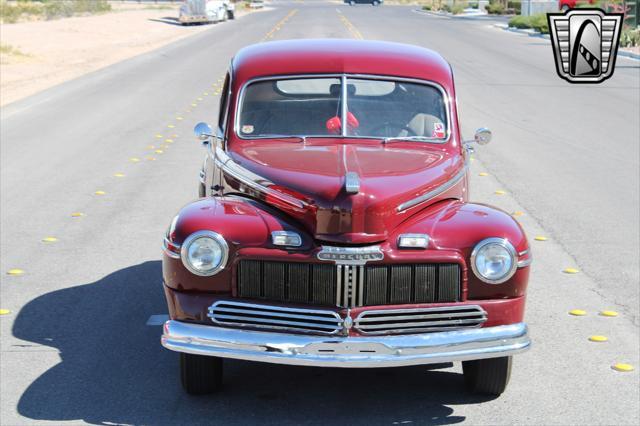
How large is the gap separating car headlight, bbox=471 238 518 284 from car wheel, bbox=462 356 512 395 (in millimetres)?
499

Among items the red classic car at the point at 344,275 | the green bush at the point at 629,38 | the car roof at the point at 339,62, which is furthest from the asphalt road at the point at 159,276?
the green bush at the point at 629,38

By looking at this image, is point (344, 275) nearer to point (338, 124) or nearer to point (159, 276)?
point (338, 124)

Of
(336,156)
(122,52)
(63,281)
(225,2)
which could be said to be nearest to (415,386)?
(336,156)

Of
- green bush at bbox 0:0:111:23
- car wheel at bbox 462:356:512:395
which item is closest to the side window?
car wheel at bbox 462:356:512:395

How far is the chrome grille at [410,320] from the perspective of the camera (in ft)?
18.1

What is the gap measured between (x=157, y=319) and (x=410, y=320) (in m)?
2.47

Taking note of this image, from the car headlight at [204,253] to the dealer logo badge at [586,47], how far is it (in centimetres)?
2170

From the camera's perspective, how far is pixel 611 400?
597cm

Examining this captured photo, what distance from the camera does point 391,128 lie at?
278 inches

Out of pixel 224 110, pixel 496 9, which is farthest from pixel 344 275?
pixel 496 9

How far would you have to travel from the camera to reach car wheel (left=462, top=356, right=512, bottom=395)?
19.3 ft

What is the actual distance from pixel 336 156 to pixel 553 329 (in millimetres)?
2011

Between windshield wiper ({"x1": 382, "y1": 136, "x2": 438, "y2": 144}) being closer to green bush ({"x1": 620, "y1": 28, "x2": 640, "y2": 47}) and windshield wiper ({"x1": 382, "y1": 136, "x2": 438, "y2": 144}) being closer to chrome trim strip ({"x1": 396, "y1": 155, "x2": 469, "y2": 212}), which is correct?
chrome trim strip ({"x1": 396, "y1": 155, "x2": 469, "y2": 212})

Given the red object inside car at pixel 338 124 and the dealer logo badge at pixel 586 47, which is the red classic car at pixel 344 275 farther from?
the dealer logo badge at pixel 586 47
